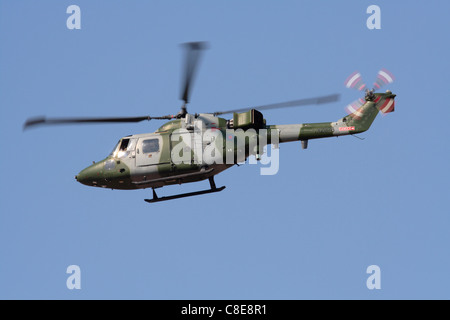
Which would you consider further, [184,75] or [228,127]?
[228,127]

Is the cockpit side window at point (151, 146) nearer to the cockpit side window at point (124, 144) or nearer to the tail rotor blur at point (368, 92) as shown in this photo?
the cockpit side window at point (124, 144)

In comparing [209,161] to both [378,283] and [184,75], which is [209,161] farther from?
[378,283]

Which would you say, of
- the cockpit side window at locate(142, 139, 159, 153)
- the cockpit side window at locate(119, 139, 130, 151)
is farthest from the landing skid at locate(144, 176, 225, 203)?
the cockpit side window at locate(119, 139, 130, 151)

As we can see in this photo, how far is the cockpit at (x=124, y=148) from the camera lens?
23.7 m

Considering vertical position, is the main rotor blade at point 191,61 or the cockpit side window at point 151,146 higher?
the main rotor blade at point 191,61

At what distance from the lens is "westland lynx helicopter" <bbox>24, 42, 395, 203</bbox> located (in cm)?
2297

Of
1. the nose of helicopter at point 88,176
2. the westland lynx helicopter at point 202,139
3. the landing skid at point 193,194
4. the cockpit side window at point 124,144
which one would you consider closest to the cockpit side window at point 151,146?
the westland lynx helicopter at point 202,139

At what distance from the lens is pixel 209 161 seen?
22.9 meters

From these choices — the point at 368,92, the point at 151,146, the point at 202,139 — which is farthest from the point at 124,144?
the point at 368,92

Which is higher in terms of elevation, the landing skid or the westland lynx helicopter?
the westland lynx helicopter

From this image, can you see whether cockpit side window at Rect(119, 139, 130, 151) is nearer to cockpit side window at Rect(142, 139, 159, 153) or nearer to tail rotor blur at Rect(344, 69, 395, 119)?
cockpit side window at Rect(142, 139, 159, 153)

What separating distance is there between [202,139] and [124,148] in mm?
2381
